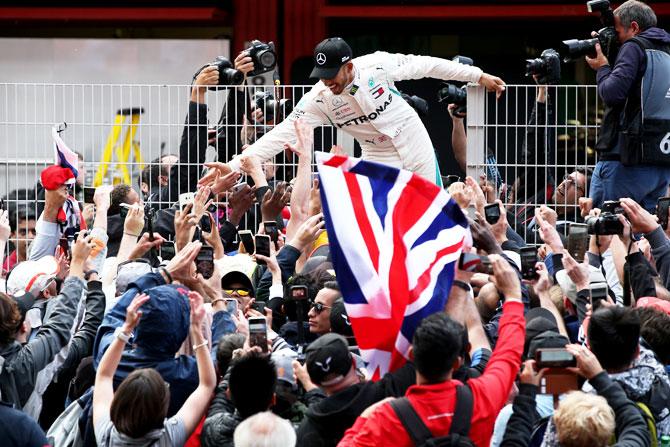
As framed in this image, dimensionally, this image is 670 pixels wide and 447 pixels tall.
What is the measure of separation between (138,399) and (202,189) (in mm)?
2778

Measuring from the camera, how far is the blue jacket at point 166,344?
6.27 meters

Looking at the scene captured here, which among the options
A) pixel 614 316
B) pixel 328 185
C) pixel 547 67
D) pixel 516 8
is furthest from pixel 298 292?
pixel 516 8

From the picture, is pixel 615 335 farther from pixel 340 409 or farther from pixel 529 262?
pixel 340 409

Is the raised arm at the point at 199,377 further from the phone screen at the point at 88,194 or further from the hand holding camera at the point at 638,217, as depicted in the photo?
the phone screen at the point at 88,194

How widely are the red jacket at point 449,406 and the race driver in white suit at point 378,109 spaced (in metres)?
3.82

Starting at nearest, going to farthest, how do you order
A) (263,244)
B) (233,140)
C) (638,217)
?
(638,217)
(263,244)
(233,140)

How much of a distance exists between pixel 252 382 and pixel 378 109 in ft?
12.7

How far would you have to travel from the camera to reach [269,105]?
10719 millimetres

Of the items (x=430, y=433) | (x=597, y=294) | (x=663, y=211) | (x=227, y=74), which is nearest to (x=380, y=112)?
(x=227, y=74)

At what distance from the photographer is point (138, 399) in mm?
5707

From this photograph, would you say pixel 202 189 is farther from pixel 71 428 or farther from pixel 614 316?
pixel 614 316

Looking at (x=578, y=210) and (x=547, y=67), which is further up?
(x=547, y=67)

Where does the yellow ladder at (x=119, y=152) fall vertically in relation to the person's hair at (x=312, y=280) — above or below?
above

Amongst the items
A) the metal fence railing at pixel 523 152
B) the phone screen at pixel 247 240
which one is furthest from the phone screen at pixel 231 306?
the metal fence railing at pixel 523 152
